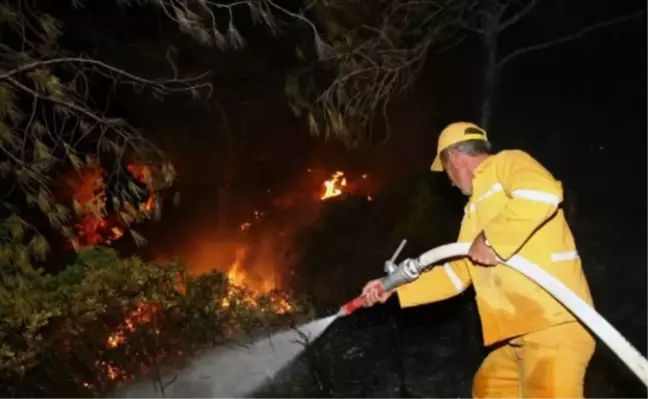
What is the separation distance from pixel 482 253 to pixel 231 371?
2853 millimetres

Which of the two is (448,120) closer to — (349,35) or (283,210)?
(283,210)

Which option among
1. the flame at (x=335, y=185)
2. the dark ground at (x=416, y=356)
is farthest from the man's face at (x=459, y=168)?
the flame at (x=335, y=185)

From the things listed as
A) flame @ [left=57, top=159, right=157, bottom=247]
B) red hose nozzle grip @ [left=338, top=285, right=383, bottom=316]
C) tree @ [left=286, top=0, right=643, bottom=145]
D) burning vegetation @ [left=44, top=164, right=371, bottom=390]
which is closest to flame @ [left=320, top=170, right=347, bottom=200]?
burning vegetation @ [left=44, top=164, right=371, bottom=390]

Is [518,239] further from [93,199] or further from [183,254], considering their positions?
[183,254]

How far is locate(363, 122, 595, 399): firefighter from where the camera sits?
10.9ft

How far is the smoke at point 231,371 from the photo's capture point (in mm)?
5344

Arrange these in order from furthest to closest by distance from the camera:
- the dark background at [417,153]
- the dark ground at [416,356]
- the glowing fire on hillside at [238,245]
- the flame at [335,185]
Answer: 1. the flame at [335,185]
2. the dark background at [417,153]
3. the glowing fire on hillside at [238,245]
4. the dark ground at [416,356]

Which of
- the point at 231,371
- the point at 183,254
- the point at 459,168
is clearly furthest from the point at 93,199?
the point at 183,254

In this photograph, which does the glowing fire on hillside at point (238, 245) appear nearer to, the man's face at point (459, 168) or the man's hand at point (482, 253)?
the man's face at point (459, 168)

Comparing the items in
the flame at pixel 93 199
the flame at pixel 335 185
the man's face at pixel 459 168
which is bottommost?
the man's face at pixel 459 168

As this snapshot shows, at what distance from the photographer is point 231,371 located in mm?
5684

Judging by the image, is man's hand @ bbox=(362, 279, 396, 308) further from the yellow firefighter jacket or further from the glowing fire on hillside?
the glowing fire on hillside

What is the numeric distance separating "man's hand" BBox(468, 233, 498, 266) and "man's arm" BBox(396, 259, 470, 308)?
61 cm

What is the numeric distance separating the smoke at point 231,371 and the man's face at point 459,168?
1847mm
